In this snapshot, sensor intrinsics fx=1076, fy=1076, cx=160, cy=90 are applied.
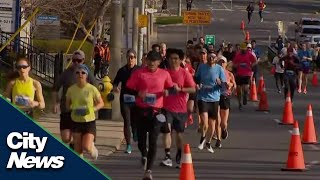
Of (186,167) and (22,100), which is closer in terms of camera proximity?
(186,167)

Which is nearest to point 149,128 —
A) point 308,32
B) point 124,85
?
point 124,85

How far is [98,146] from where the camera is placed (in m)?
20.2

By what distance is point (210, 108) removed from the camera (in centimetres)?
1928

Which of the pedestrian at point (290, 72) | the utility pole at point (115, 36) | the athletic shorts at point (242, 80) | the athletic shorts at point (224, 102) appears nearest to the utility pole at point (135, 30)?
the athletic shorts at point (242, 80)

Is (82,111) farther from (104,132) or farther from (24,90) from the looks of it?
(104,132)

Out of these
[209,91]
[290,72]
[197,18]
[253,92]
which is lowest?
[253,92]

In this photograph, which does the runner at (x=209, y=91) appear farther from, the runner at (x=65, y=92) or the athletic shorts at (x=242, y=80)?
the athletic shorts at (x=242, y=80)

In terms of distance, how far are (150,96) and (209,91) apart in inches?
147

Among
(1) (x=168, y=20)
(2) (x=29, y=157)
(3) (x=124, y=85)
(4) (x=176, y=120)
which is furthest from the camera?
Result: (1) (x=168, y=20)

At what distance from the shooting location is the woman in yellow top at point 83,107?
15.2 m

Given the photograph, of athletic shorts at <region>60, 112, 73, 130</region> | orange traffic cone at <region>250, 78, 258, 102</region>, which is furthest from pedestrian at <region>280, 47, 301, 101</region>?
athletic shorts at <region>60, 112, 73, 130</region>

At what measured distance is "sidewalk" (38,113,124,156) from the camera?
1996cm

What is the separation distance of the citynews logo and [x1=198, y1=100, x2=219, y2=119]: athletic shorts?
10636 mm

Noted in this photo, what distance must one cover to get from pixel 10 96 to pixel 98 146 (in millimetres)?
4722
